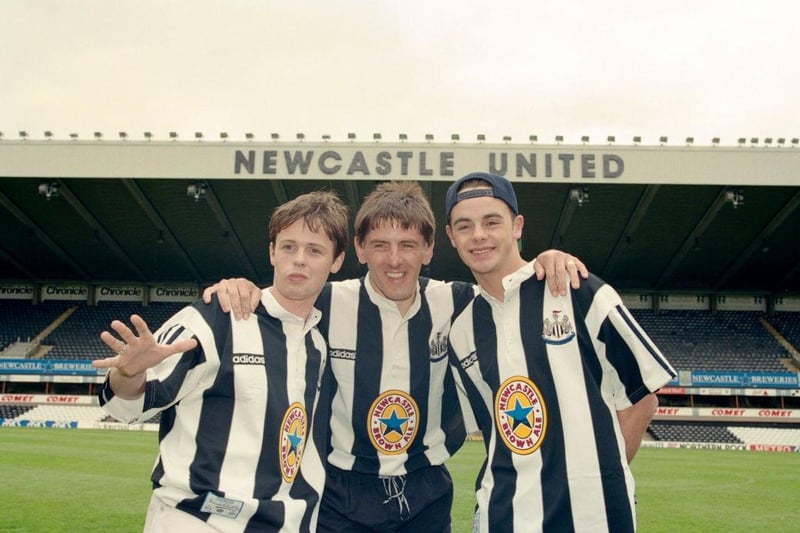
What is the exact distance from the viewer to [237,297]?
271 centimetres

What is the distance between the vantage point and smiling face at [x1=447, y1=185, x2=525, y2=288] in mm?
2828

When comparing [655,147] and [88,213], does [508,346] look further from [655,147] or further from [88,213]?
[88,213]

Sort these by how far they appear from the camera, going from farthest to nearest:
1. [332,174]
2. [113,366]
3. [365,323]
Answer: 1. [332,174]
2. [365,323]
3. [113,366]

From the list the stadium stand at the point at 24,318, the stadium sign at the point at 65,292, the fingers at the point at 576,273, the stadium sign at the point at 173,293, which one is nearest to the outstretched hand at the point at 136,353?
the fingers at the point at 576,273

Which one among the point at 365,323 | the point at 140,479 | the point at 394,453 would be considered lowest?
the point at 140,479

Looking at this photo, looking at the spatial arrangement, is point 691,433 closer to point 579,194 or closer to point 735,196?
point 735,196

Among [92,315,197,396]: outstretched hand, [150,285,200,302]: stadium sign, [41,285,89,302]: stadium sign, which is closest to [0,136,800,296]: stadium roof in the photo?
[150,285,200,302]: stadium sign

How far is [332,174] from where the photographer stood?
69.2 ft

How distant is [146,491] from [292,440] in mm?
7140

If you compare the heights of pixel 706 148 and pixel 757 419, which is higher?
pixel 706 148

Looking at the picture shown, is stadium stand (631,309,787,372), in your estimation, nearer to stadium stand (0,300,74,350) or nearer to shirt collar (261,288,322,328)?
shirt collar (261,288,322,328)

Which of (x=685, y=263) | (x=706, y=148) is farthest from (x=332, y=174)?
(x=685, y=263)

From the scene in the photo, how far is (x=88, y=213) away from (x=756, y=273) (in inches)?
1124

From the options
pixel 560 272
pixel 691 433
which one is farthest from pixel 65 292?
pixel 560 272
